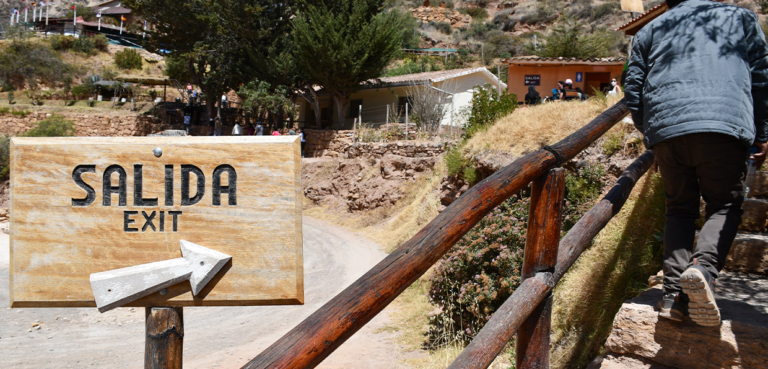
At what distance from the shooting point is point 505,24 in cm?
5094

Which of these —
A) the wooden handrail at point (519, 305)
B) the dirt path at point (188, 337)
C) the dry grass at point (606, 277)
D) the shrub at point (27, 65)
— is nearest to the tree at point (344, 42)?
the dirt path at point (188, 337)

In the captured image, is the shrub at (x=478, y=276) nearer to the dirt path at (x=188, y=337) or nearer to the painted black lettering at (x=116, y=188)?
the dirt path at (x=188, y=337)

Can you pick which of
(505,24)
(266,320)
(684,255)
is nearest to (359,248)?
(266,320)

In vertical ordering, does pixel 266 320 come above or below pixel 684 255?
below

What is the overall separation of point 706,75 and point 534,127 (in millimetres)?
5383

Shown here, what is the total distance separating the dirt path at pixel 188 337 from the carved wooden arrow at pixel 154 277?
4.25 meters

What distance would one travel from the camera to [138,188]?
5.59ft

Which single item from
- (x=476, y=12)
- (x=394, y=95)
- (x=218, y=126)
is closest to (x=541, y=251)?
(x=394, y=95)

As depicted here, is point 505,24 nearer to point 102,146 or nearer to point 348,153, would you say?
point 348,153

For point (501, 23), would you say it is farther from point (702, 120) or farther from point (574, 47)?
point (702, 120)

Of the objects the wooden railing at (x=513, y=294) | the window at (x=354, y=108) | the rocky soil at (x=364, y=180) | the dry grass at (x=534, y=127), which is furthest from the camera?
the window at (x=354, y=108)

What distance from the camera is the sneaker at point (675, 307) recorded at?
2404 millimetres

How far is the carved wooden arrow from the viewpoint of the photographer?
1634 millimetres

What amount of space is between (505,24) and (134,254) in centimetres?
5329
